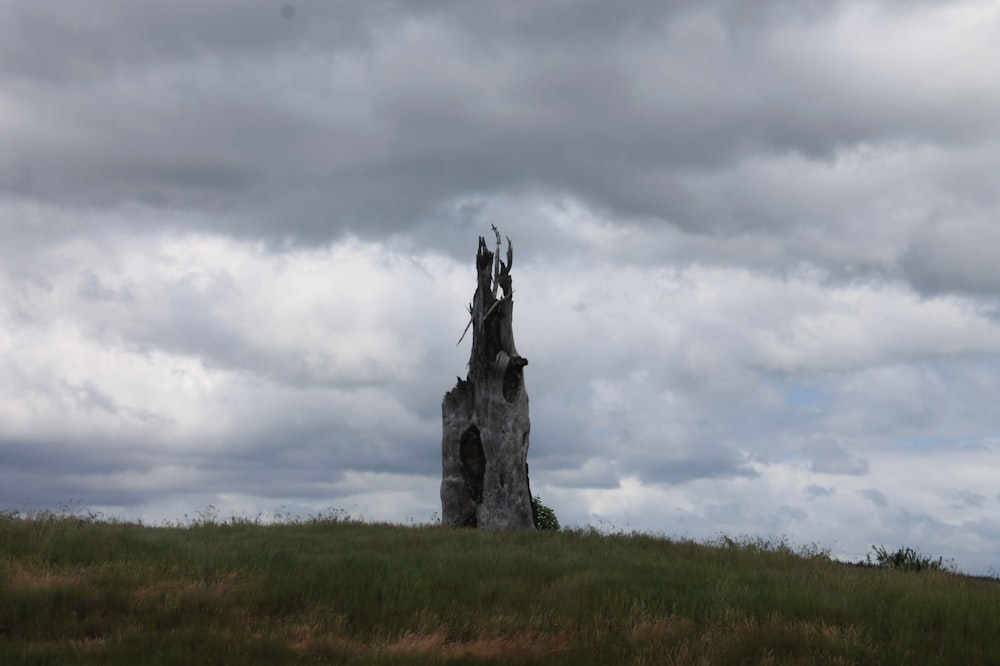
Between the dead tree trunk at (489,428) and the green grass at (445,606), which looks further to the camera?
the dead tree trunk at (489,428)

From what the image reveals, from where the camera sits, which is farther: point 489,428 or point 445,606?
point 489,428

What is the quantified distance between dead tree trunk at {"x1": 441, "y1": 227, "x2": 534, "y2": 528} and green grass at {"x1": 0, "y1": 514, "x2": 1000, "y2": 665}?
249 inches

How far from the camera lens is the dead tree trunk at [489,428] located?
2592 cm

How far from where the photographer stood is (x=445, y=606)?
14703 mm

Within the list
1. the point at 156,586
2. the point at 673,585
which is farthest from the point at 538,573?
the point at 156,586

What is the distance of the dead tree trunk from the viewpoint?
25.9m

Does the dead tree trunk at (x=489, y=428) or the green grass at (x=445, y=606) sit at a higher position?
the dead tree trunk at (x=489, y=428)

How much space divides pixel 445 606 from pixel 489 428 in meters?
11.3

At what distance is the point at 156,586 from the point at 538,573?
6.05 m

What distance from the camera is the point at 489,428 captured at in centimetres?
2592

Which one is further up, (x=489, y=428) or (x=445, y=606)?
(x=489, y=428)

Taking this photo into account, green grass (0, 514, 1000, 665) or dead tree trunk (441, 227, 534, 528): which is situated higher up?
dead tree trunk (441, 227, 534, 528)

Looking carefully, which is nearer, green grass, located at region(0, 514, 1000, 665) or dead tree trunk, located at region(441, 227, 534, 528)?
green grass, located at region(0, 514, 1000, 665)

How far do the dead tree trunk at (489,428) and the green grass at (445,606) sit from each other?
20.7ft
